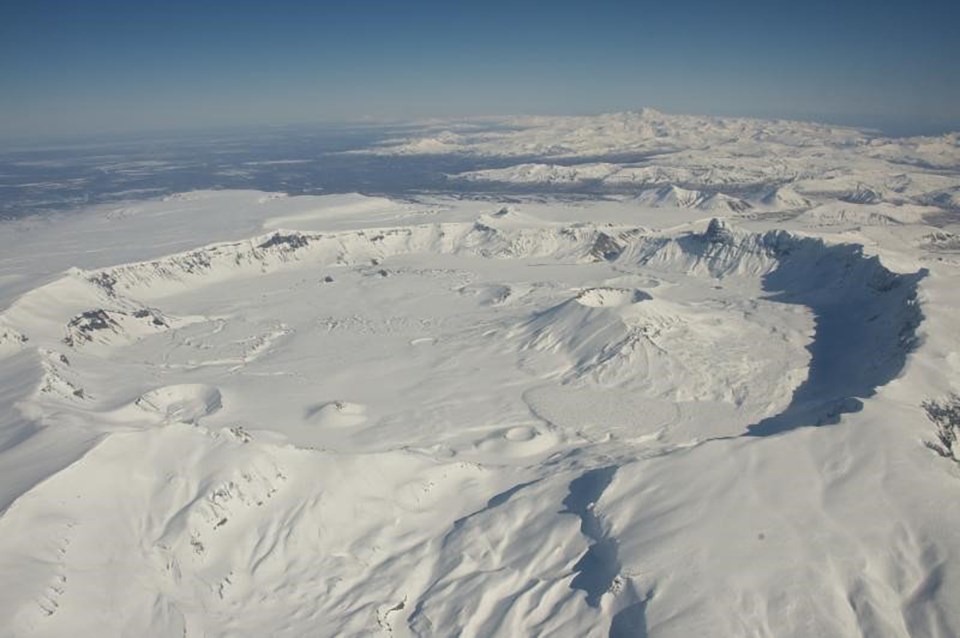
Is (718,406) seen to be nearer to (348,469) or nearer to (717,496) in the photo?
(717,496)

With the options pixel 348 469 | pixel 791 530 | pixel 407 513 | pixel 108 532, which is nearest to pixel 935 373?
pixel 791 530

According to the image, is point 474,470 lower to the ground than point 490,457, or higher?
higher

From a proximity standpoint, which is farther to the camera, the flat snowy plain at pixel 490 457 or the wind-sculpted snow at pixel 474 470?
the flat snowy plain at pixel 490 457

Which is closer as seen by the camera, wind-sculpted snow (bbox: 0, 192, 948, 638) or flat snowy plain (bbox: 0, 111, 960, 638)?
wind-sculpted snow (bbox: 0, 192, 948, 638)

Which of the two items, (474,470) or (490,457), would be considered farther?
(490,457)
